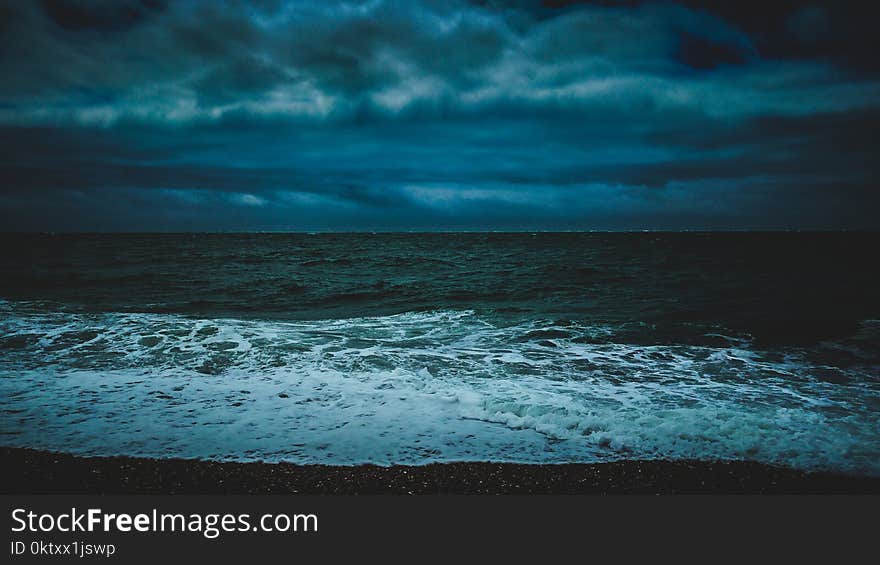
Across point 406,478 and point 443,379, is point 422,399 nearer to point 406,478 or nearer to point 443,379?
point 443,379

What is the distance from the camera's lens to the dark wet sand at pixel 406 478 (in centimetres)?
372

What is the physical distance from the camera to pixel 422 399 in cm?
571

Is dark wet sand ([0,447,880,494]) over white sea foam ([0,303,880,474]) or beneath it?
beneath

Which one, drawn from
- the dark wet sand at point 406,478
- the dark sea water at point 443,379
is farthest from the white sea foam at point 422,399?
the dark wet sand at point 406,478

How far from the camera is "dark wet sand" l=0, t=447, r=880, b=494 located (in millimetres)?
3717

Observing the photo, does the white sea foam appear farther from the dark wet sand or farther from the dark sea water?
the dark wet sand

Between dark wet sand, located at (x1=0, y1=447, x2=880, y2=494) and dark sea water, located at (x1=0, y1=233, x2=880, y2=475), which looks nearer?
dark wet sand, located at (x1=0, y1=447, x2=880, y2=494)

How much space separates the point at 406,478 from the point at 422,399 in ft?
6.10

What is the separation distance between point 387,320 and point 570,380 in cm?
620

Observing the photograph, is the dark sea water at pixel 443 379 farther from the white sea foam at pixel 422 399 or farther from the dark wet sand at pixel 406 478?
the dark wet sand at pixel 406 478

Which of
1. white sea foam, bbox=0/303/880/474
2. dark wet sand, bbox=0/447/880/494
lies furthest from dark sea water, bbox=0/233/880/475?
dark wet sand, bbox=0/447/880/494

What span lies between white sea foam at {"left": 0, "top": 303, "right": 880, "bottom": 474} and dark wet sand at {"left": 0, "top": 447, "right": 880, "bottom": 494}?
18cm

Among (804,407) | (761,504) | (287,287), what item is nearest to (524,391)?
(761,504)

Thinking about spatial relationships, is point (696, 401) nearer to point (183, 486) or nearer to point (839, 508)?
point (839, 508)
